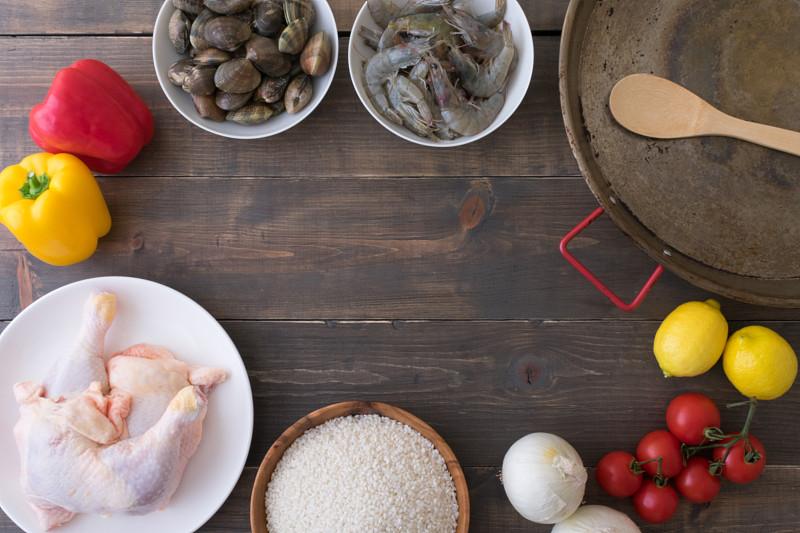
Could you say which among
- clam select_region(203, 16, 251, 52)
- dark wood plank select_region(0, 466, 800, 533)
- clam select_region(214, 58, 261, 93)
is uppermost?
clam select_region(203, 16, 251, 52)

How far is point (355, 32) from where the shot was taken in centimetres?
101

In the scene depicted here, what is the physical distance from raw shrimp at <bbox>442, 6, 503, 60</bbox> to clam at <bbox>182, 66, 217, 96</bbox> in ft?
1.47

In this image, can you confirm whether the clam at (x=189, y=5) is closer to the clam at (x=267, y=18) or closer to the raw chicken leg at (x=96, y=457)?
the clam at (x=267, y=18)

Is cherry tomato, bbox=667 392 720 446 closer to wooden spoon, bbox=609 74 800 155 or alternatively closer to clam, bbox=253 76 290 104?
wooden spoon, bbox=609 74 800 155

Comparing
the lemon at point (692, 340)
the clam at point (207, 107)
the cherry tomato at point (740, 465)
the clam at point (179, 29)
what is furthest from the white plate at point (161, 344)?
the cherry tomato at point (740, 465)

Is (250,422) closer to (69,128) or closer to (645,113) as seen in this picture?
(69,128)

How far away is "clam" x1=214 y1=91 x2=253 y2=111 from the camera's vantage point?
1000mm

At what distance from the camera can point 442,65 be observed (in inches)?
38.7

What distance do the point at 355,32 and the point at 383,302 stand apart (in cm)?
53

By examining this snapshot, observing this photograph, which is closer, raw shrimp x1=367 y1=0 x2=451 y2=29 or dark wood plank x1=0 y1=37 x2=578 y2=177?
raw shrimp x1=367 y1=0 x2=451 y2=29

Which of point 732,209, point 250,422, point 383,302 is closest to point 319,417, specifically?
point 250,422

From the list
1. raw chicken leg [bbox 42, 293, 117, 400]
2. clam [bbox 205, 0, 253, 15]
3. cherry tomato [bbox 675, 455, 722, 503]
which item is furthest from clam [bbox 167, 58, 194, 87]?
cherry tomato [bbox 675, 455, 722, 503]

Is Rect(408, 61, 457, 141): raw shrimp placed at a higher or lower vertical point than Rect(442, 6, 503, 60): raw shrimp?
lower

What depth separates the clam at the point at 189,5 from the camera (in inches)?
39.1
